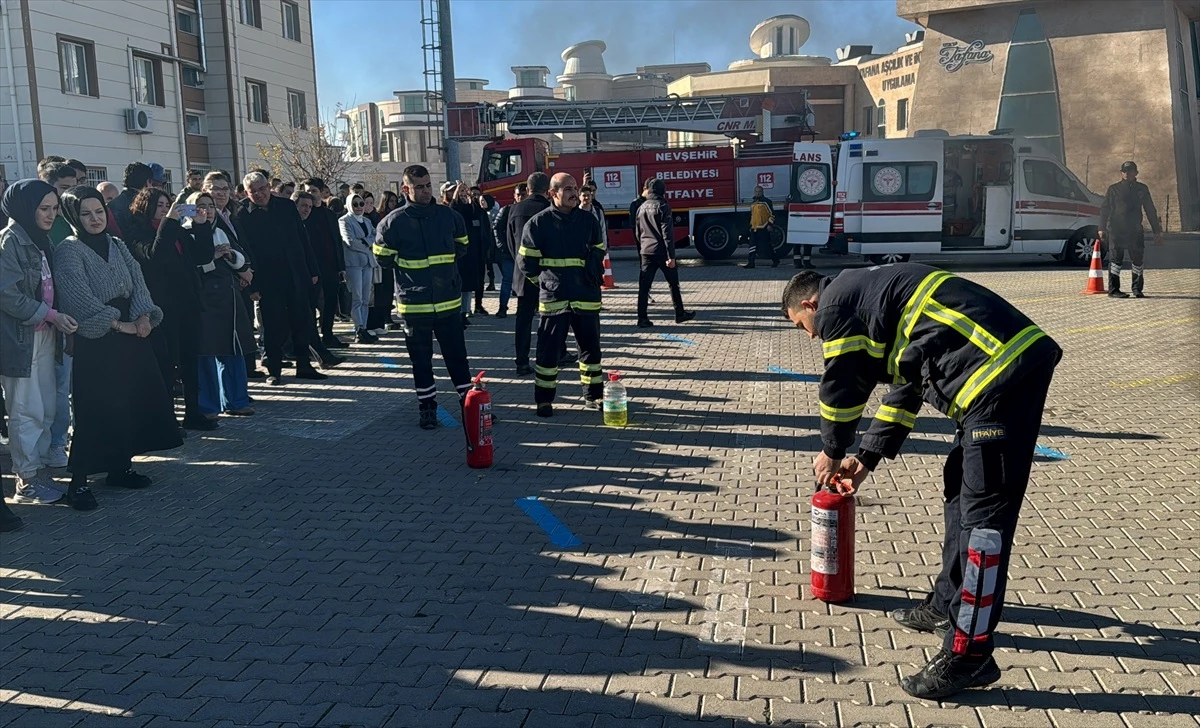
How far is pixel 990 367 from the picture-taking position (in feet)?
11.8

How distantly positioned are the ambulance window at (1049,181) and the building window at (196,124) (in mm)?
26382

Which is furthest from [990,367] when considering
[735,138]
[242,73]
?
[242,73]

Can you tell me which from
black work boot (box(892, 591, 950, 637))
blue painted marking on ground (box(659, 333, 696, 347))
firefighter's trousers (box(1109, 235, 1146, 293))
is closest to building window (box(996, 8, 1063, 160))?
firefighter's trousers (box(1109, 235, 1146, 293))

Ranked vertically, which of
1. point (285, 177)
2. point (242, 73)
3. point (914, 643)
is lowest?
point (914, 643)

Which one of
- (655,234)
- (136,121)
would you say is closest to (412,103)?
(136,121)

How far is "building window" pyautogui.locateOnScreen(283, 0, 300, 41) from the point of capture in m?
38.0

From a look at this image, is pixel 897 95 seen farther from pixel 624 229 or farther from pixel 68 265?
pixel 68 265

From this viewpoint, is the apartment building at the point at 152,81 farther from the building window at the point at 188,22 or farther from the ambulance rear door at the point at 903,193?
the ambulance rear door at the point at 903,193

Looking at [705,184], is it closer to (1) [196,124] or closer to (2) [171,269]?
(2) [171,269]

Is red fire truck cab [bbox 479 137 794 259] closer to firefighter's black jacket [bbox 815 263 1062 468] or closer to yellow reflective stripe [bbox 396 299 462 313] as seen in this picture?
yellow reflective stripe [bbox 396 299 462 313]

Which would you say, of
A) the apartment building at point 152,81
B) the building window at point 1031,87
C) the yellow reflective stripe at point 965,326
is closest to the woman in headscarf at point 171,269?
the yellow reflective stripe at point 965,326

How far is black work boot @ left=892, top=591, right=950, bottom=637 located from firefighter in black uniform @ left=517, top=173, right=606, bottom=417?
449 cm

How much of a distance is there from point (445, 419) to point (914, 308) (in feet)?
18.8

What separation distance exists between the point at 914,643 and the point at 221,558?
365 cm
